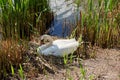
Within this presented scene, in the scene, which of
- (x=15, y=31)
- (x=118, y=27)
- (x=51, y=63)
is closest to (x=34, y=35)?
(x=15, y=31)

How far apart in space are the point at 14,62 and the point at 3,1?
648mm

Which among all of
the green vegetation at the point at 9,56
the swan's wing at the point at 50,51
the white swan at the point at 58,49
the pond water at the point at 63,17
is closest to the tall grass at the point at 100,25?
the pond water at the point at 63,17

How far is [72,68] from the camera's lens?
10.5 feet

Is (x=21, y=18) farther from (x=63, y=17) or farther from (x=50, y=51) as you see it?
(x=63, y=17)

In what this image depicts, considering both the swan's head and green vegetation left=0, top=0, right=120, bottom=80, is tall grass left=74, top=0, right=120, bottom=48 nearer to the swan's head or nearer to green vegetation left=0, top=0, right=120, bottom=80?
green vegetation left=0, top=0, right=120, bottom=80

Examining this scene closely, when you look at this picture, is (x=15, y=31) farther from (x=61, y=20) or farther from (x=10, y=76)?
(x=61, y=20)

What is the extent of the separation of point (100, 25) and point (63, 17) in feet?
2.81

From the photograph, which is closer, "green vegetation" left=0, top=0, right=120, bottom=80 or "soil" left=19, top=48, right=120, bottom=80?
"soil" left=19, top=48, right=120, bottom=80

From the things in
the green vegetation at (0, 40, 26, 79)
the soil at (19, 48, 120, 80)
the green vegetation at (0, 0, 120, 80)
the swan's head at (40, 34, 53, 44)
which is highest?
the green vegetation at (0, 0, 120, 80)

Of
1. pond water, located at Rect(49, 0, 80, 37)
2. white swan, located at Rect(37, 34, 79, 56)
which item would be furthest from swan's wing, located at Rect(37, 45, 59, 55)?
pond water, located at Rect(49, 0, 80, 37)

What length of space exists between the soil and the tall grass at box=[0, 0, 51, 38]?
0.37m

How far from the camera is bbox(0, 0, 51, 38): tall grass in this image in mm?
3398

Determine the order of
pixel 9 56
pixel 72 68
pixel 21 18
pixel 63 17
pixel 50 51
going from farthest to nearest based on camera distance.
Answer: pixel 63 17 < pixel 21 18 < pixel 50 51 < pixel 72 68 < pixel 9 56

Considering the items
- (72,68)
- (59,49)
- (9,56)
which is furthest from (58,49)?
(9,56)
